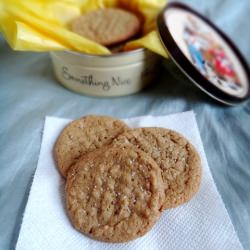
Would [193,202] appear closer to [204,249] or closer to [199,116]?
[204,249]

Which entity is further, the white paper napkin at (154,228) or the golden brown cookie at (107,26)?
the golden brown cookie at (107,26)

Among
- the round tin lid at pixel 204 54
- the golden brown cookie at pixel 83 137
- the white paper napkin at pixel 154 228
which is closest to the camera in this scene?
the white paper napkin at pixel 154 228

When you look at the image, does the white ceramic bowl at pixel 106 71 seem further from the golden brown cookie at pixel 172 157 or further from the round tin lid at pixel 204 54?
the golden brown cookie at pixel 172 157

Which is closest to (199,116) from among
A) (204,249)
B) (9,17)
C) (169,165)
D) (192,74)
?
(192,74)

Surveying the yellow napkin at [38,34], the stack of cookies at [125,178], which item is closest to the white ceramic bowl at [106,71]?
the yellow napkin at [38,34]

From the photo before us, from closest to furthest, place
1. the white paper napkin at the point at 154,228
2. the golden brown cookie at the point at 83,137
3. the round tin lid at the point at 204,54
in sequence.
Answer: the white paper napkin at the point at 154,228, the golden brown cookie at the point at 83,137, the round tin lid at the point at 204,54

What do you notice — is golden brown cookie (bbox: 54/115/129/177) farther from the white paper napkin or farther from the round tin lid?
the round tin lid

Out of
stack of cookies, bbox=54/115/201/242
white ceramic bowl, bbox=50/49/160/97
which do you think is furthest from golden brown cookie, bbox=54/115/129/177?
white ceramic bowl, bbox=50/49/160/97
